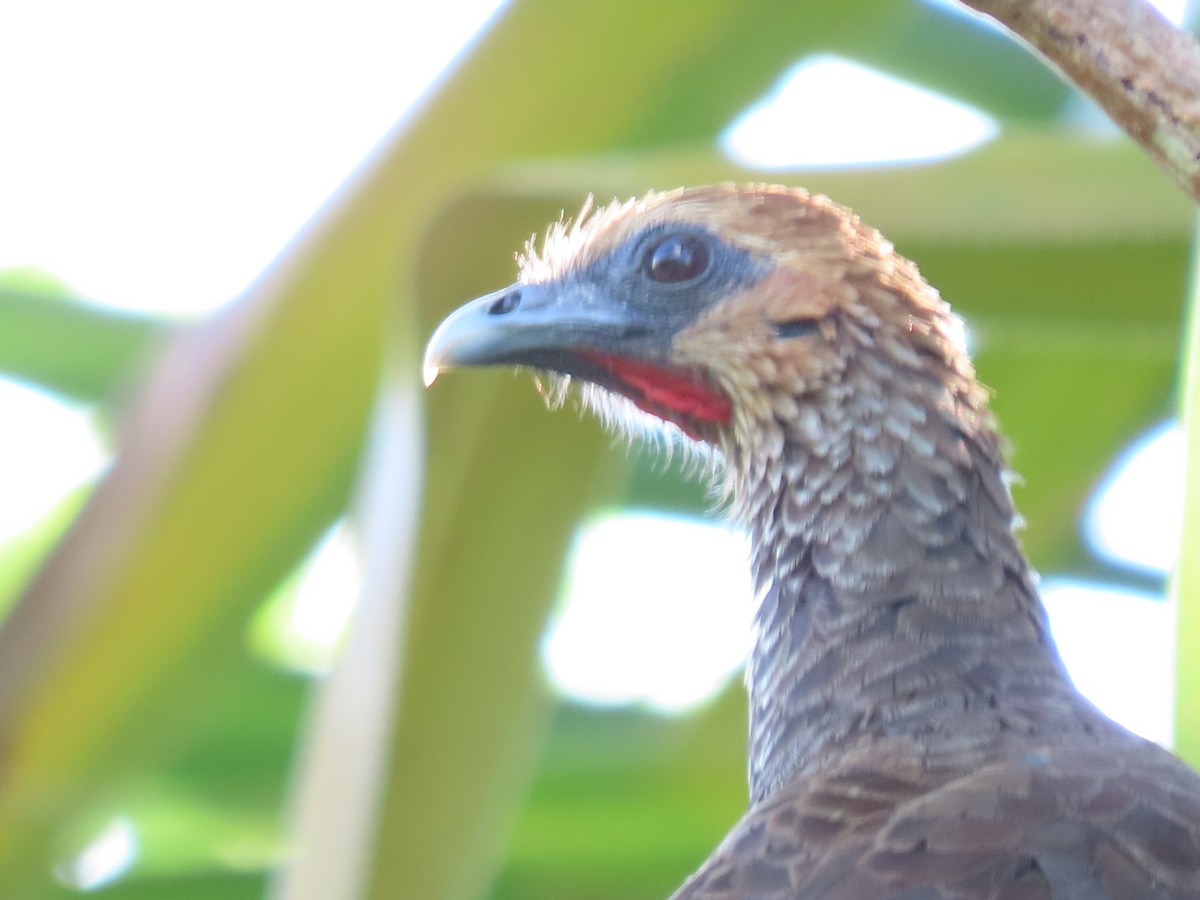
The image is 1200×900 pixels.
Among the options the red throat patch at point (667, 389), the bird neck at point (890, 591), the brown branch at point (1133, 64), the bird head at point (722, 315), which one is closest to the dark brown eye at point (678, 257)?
the bird head at point (722, 315)

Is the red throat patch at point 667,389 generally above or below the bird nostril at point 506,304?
below

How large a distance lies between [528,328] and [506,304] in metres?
0.05

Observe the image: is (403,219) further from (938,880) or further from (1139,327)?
(938,880)

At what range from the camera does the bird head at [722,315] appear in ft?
8.79

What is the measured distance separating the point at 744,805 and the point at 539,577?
75.0 inches

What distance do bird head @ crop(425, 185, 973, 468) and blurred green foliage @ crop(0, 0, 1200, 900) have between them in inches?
3.7

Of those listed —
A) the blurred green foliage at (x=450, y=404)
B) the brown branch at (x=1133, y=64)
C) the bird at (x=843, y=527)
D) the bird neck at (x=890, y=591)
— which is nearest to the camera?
the brown branch at (x=1133, y=64)

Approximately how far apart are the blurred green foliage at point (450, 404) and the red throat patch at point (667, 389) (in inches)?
5.2

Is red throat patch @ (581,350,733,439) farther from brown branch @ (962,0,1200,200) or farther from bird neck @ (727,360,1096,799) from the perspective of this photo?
brown branch @ (962,0,1200,200)

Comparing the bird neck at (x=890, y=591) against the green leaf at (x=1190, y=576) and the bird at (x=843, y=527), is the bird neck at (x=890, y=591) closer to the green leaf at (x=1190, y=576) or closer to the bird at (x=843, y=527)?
the bird at (x=843, y=527)

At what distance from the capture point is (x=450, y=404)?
2.55 metres

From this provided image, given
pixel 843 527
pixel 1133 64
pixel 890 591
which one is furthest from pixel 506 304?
pixel 1133 64

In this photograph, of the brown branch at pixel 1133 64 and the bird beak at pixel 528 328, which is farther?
the bird beak at pixel 528 328

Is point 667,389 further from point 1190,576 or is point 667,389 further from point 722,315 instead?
point 1190,576
